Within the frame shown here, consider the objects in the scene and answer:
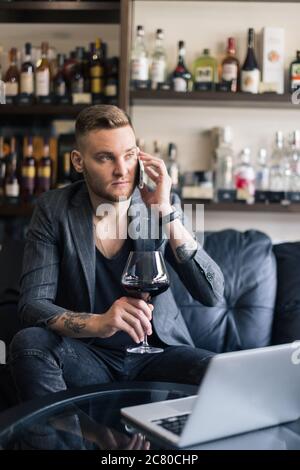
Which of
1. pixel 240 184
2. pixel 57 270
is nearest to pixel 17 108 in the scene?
pixel 240 184

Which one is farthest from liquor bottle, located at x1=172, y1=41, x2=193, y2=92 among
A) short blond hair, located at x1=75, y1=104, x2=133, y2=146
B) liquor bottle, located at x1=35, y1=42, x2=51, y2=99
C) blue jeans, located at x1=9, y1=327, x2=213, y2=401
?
blue jeans, located at x1=9, y1=327, x2=213, y2=401

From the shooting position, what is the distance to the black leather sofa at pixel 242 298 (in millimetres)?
2385

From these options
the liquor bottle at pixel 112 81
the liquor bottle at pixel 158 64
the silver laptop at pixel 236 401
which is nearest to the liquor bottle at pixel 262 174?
the liquor bottle at pixel 158 64

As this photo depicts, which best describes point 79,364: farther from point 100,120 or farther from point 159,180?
point 100,120

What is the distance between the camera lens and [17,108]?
3.00 m

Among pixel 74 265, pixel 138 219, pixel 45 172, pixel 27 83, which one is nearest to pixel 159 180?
pixel 138 219

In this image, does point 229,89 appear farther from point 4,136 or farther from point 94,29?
point 4,136

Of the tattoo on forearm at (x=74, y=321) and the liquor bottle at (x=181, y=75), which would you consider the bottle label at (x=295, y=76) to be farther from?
the tattoo on forearm at (x=74, y=321)

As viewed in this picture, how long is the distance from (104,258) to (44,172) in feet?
3.72

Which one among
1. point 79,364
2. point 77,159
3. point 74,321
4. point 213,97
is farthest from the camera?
point 213,97

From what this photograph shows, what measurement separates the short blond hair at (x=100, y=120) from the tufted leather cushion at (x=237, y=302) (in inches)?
25.2

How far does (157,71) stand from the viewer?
9.71 ft

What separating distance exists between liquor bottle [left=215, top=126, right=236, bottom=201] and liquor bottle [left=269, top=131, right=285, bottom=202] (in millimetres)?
179

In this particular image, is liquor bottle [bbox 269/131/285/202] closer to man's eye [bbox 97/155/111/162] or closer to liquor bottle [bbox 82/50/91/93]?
liquor bottle [bbox 82/50/91/93]
